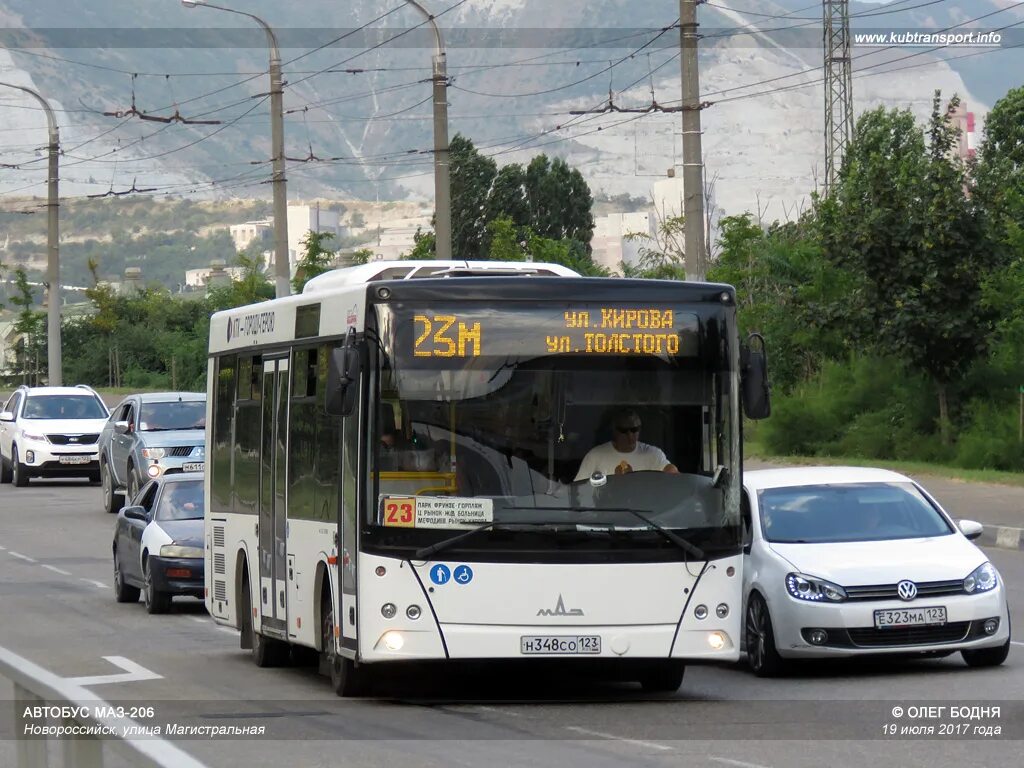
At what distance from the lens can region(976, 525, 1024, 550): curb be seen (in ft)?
72.8

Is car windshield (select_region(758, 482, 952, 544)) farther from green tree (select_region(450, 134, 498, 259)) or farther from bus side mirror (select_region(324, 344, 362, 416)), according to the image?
green tree (select_region(450, 134, 498, 259))

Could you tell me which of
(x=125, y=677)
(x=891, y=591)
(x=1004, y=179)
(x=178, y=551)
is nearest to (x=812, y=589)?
(x=891, y=591)

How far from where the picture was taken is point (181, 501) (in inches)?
763

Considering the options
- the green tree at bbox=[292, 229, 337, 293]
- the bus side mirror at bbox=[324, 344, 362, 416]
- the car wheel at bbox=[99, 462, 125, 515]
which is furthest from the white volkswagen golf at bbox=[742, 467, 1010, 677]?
the green tree at bbox=[292, 229, 337, 293]

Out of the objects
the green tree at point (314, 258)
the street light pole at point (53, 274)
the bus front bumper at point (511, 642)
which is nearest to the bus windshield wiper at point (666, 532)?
the bus front bumper at point (511, 642)

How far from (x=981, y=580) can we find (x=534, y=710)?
320 centimetres

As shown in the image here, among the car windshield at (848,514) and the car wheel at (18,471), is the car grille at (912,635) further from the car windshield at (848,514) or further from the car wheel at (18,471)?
the car wheel at (18,471)

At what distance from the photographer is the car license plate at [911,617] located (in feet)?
40.3

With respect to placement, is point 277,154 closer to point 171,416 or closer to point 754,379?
point 171,416

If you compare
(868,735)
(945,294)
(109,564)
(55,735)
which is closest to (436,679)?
(868,735)

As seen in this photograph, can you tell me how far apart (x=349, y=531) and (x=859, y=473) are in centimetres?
440

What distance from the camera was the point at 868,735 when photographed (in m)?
9.79

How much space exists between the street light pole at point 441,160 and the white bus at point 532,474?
18658 millimetres

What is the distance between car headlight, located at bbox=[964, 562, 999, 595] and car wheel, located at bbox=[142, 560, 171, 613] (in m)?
8.50
